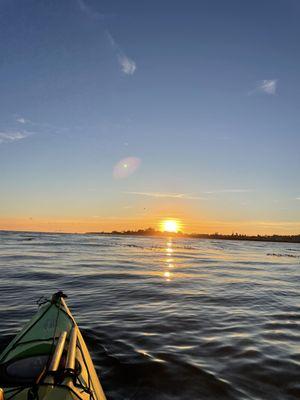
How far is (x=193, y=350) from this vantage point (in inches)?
320

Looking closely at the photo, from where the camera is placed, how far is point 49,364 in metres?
4.36

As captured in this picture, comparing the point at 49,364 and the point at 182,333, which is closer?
the point at 49,364

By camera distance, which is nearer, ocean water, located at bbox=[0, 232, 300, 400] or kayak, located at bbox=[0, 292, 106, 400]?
kayak, located at bbox=[0, 292, 106, 400]

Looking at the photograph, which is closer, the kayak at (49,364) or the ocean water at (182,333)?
the kayak at (49,364)

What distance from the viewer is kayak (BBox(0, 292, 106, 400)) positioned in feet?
12.8

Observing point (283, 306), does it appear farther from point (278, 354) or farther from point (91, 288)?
point (91, 288)

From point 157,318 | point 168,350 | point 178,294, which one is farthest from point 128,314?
point 178,294

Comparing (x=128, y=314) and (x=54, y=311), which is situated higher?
(x=54, y=311)

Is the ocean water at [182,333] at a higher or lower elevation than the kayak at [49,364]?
lower

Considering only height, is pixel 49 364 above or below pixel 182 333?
above

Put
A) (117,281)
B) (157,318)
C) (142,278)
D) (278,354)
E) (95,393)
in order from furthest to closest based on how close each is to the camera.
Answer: (142,278)
(117,281)
(157,318)
(278,354)
(95,393)

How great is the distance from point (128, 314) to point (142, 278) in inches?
360

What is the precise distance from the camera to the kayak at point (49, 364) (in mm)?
3903

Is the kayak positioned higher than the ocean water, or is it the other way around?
the kayak
